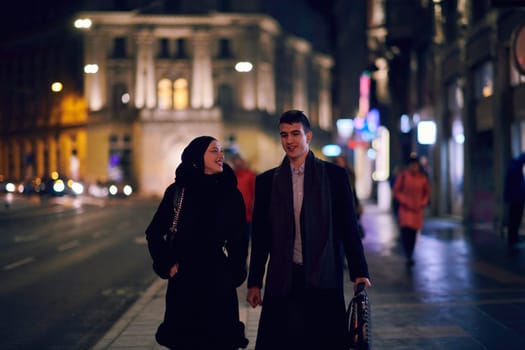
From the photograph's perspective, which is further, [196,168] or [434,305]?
[434,305]

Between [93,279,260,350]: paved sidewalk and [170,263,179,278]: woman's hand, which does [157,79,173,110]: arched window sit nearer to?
[93,279,260,350]: paved sidewalk

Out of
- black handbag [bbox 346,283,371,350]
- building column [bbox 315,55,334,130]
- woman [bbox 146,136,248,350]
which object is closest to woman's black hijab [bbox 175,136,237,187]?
woman [bbox 146,136,248,350]

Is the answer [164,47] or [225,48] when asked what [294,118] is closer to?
[225,48]

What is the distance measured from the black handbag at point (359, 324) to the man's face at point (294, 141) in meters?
0.93

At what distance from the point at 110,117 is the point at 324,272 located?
7168 centimetres

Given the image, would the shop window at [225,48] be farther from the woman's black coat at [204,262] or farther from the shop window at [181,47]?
the woman's black coat at [204,262]

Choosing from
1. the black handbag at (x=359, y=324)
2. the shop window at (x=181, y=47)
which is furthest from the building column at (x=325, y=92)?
the black handbag at (x=359, y=324)

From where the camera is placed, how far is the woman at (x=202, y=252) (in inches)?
203

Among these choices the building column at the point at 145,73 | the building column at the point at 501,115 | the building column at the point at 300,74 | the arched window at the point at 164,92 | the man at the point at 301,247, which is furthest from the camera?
the building column at the point at 300,74

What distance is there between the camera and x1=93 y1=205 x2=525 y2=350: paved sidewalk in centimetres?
757

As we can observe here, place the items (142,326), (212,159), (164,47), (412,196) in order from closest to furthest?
(212,159)
(142,326)
(412,196)
(164,47)

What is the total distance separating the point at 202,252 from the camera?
5.20 metres

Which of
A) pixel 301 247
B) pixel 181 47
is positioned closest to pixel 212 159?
pixel 301 247

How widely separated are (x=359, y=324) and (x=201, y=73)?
2829 inches
